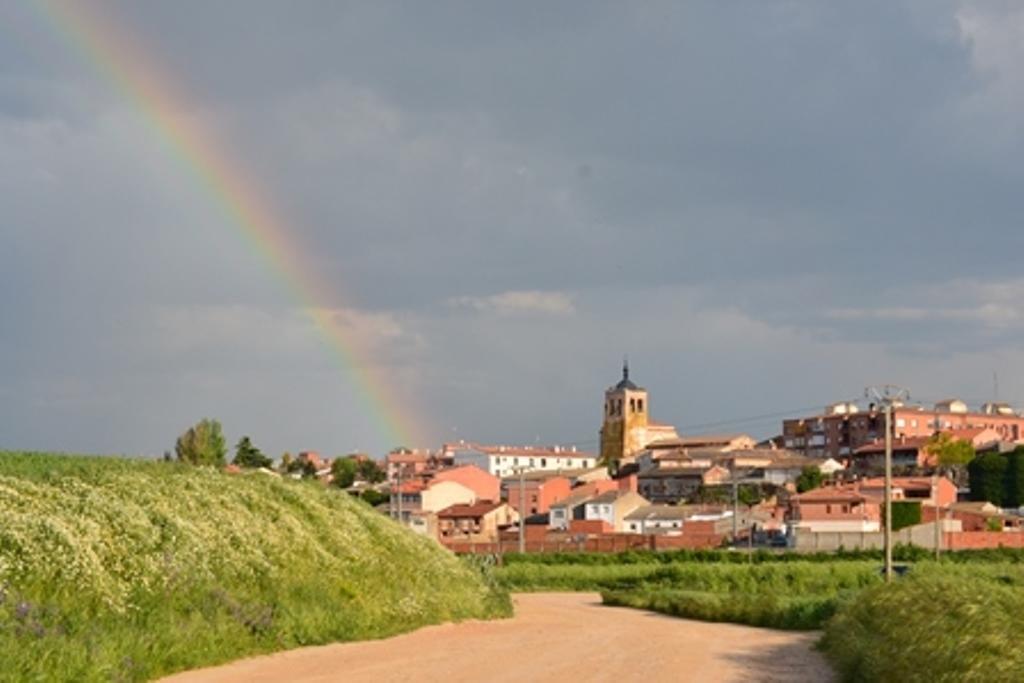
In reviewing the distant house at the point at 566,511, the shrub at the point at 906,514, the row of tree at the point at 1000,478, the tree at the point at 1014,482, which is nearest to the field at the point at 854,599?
the shrub at the point at 906,514

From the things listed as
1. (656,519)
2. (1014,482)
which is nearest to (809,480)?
(1014,482)

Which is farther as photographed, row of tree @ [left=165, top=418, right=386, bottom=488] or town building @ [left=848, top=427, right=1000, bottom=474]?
town building @ [left=848, top=427, right=1000, bottom=474]

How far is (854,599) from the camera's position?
31094 millimetres

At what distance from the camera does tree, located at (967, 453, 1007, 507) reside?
13900 cm

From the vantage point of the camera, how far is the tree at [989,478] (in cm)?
13900

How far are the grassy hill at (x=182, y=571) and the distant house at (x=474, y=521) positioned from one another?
87007 mm

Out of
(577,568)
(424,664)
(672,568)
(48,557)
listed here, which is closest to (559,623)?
(424,664)

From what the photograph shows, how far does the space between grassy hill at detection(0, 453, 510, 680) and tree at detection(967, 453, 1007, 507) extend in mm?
114567

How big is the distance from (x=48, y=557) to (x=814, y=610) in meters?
24.4

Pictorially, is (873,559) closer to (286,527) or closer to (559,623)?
(559,623)

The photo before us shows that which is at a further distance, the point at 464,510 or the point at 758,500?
the point at 758,500

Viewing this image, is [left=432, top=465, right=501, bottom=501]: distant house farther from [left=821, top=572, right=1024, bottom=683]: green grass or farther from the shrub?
[left=821, top=572, right=1024, bottom=683]: green grass

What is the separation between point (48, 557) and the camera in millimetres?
20391

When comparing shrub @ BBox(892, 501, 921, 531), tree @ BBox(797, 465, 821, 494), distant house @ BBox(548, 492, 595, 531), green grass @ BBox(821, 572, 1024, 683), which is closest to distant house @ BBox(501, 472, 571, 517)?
distant house @ BBox(548, 492, 595, 531)
